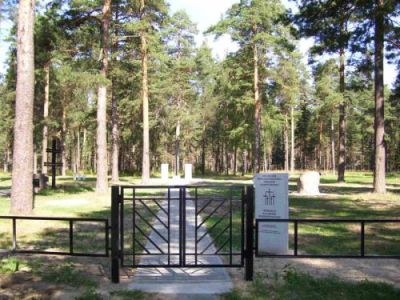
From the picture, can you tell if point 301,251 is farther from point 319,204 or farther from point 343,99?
point 343,99

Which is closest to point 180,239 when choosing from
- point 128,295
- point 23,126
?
point 128,295

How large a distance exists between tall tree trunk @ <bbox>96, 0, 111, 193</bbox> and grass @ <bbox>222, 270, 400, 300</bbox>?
15.1 m

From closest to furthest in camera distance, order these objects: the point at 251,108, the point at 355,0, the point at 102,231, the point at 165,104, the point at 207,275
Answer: the point at 207,275, the point at 102,231, the point at 355,0, the point at 251,108, the point at 165,104

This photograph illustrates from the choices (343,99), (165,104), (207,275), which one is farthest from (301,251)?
(165,104)

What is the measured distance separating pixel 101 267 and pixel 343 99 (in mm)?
25041

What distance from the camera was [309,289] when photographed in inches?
227

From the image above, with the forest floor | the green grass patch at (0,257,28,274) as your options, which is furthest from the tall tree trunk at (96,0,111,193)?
the green grass patch at (0,257,28,274)

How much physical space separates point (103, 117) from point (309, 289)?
16.0m

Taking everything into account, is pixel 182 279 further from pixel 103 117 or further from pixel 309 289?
pixel 103 117

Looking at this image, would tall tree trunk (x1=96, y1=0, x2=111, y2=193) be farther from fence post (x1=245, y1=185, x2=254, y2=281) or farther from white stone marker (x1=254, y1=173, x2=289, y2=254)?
fence post (x1=245, y1=185, x2=254, y2=281)

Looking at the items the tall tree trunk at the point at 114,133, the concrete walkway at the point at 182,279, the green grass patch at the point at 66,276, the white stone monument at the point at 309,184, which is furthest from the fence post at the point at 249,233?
the tall tree trunk at the point at 114,133

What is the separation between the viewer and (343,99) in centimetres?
2898

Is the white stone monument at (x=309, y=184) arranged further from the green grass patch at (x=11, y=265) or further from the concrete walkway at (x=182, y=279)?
the green grass patch at (x=11, y=265)

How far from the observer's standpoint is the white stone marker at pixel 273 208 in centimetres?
794
